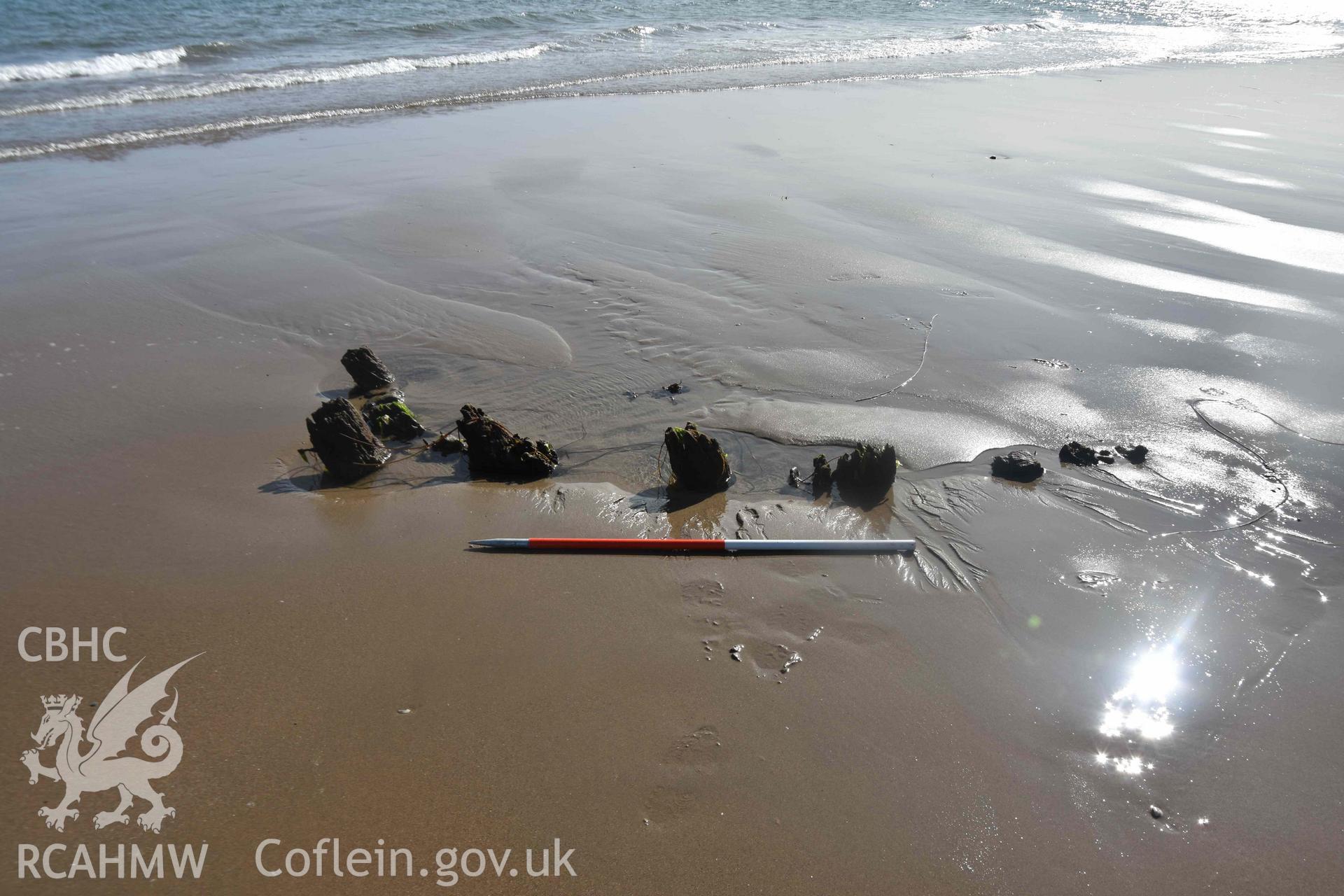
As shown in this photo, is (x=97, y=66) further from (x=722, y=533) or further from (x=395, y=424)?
(x=722, y=533)

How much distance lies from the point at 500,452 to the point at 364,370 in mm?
1281

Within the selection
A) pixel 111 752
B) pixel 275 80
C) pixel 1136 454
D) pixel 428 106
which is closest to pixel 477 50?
pixel 275 80

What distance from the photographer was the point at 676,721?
2527mm

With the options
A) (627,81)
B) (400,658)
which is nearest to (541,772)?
(400,658)

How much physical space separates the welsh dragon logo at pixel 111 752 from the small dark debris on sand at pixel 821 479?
2.59m

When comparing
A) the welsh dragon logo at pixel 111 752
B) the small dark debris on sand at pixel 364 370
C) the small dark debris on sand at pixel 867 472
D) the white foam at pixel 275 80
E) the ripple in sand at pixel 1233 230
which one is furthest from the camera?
the white foam at pixel 275 80

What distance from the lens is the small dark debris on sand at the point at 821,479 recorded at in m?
3.68

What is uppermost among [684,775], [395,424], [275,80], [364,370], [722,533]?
[275,80]

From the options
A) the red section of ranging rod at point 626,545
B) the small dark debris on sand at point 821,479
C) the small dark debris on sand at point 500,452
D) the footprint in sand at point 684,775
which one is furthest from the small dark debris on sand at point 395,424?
the footprint in sand at point 684,775

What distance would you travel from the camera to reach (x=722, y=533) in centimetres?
343

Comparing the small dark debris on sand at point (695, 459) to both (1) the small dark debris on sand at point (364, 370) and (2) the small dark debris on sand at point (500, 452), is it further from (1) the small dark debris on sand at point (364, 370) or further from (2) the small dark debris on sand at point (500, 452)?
(1) the small dark debris on sand at point (364, 370)

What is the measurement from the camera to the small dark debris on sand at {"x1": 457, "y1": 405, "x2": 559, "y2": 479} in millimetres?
3779

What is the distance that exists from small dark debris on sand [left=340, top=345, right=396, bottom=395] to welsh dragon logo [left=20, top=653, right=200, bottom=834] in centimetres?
225

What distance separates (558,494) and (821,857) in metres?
1.99
